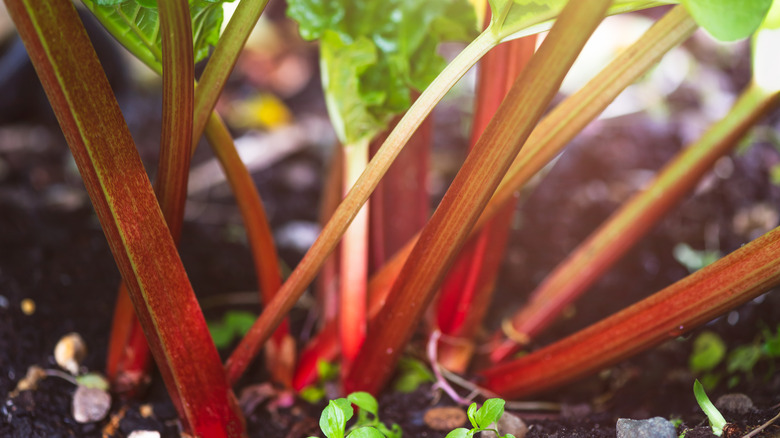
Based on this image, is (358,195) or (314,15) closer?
(358,195)

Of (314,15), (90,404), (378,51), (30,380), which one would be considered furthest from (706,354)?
(30,380)

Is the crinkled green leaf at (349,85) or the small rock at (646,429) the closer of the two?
the small rock at (646,429)

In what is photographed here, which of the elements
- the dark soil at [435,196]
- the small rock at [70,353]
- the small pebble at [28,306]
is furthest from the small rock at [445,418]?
the small pebble at [28,306]

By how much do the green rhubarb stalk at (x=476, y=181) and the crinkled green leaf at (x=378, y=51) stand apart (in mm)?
247

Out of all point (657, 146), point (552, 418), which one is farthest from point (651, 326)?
point (657, 146)

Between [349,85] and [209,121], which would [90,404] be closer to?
[209,121]

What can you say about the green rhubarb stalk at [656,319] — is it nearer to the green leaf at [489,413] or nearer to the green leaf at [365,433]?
the green leaf at [489,413]

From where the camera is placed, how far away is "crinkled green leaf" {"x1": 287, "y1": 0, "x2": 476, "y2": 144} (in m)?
0.88

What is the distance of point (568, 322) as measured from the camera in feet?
3.87

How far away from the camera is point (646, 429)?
0.73m

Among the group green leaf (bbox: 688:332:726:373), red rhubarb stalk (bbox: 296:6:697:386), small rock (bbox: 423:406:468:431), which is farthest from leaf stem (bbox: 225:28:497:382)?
green leaf (bbox: 688:332:726:373)

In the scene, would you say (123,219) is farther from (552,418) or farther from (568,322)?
(568,322)

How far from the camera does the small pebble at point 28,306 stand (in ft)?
3.30

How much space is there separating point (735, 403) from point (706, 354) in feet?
0.67
